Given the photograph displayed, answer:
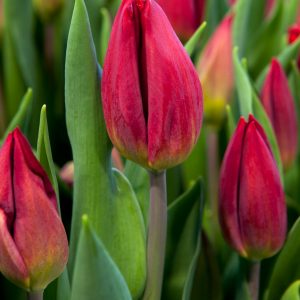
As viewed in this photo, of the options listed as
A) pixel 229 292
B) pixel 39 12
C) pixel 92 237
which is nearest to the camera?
pixel 92 237

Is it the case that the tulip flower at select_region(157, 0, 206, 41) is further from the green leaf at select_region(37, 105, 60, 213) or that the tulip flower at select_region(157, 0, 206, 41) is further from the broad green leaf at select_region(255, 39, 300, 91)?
the green leaf at select_region(37, 105, 60, 213)

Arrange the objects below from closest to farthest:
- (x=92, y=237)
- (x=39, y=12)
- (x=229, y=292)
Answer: (x=92, y=237), (x=229, y=292), (x=39, y=12)

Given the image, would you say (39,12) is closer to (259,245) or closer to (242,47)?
(242,47)

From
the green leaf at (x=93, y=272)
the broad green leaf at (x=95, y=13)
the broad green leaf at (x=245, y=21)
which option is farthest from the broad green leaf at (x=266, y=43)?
the green leaf at (x=93, y=272)

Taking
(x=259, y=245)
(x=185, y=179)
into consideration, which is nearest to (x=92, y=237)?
(x=259, y=245)

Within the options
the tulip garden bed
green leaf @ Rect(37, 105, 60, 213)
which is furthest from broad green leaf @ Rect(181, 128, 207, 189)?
green leaf @ Rect(37, 105, 60, 213)

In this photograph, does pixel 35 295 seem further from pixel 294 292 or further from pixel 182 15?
pixel 182 15

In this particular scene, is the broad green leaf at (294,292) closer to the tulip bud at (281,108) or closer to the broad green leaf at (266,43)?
the tulip bud at (281,108)
